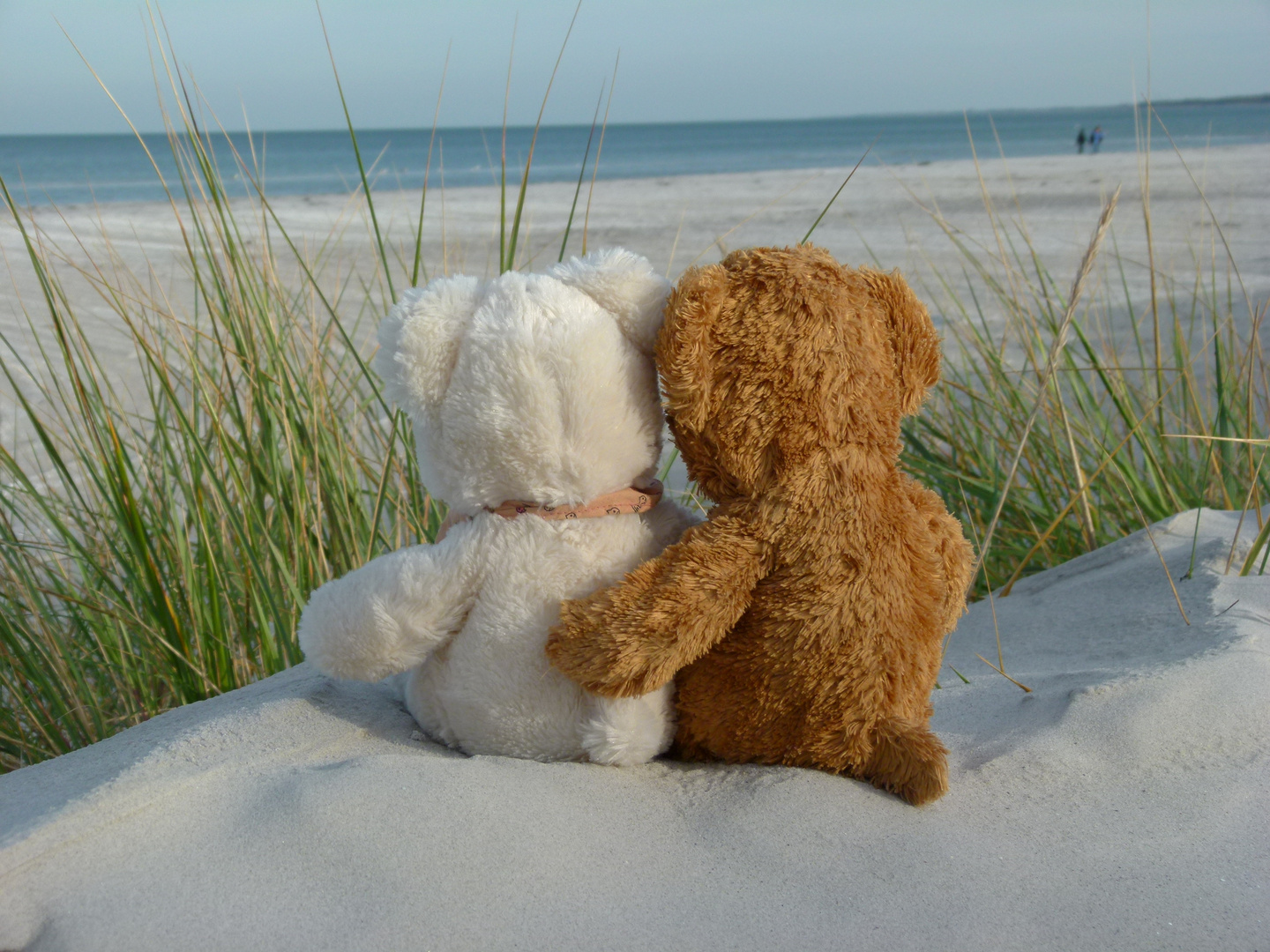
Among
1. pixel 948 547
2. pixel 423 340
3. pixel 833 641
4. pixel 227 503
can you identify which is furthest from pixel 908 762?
pixel 227 503

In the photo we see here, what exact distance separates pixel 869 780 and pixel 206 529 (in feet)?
4.70

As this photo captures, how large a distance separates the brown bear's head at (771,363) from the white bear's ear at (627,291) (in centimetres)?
6

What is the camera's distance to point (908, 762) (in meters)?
1.29

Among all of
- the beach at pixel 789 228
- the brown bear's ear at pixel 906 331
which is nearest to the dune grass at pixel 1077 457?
the beach at pixel 789 228

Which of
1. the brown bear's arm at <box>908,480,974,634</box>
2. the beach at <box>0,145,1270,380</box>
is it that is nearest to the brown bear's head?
the brown bear's arm at <box>908,480,974,634</box>

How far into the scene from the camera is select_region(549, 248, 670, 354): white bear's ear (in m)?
1.31

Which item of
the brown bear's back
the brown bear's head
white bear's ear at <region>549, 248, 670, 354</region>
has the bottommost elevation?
the brown bear's back

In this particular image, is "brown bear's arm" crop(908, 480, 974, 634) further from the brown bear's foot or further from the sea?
the sea

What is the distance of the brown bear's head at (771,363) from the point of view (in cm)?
124

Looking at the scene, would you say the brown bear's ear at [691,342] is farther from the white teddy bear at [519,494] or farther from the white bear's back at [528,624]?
the white bear's back at [528,624]

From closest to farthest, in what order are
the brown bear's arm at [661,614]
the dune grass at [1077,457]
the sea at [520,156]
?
1. the brown bear's arm at [661,614]
2. the dune grass at [1077,457]
3. the sea at [520,156]

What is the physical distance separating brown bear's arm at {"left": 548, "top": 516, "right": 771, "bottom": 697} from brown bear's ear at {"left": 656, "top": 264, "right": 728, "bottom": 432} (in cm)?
16

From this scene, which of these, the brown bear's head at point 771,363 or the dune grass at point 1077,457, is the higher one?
the brown bear's head at point 771,363

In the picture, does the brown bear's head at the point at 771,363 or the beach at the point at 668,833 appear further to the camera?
the brown bear's head at the point at 771,363
